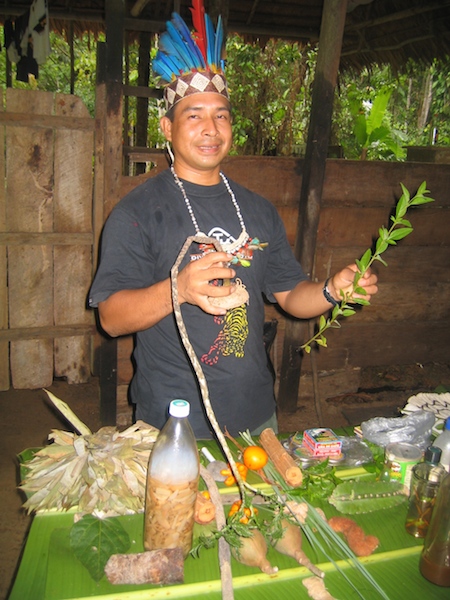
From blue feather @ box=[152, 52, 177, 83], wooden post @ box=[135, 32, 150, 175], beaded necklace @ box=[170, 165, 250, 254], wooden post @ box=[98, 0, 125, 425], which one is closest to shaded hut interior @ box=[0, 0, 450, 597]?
wooden post @ box=[98, 0, 125, 425]

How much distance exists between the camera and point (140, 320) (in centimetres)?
168

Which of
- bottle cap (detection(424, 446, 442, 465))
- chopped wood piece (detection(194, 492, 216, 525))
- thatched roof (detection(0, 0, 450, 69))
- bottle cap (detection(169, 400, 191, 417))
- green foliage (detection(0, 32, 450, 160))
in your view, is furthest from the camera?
green foliage (detection(0, 32, 450, 160))

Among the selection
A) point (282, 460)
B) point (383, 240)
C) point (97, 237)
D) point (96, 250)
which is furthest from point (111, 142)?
point (282, 460)

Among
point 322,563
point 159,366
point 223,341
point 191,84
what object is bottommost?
point 322,563

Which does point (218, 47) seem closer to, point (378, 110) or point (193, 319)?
point (193, 319)

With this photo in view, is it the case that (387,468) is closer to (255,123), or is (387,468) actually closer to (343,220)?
(343,220)

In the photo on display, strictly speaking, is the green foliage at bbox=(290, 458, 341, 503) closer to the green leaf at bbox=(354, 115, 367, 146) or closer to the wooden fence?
the wooden fence

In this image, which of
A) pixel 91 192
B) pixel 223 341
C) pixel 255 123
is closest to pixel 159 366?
pixel 223 341

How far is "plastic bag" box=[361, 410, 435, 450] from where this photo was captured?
6.66 ft

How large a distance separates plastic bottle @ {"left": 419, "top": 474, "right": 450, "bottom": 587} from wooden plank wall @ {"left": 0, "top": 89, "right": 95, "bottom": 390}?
3.41 m

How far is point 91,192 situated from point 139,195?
88.8 inches

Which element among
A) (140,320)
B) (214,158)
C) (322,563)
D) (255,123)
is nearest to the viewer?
(322,563)

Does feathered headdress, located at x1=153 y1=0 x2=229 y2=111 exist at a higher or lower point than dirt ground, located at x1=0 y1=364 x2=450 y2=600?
higher

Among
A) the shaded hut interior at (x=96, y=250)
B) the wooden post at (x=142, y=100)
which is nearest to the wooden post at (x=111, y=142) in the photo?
the shaded hut interior at (x=96, y=250)
